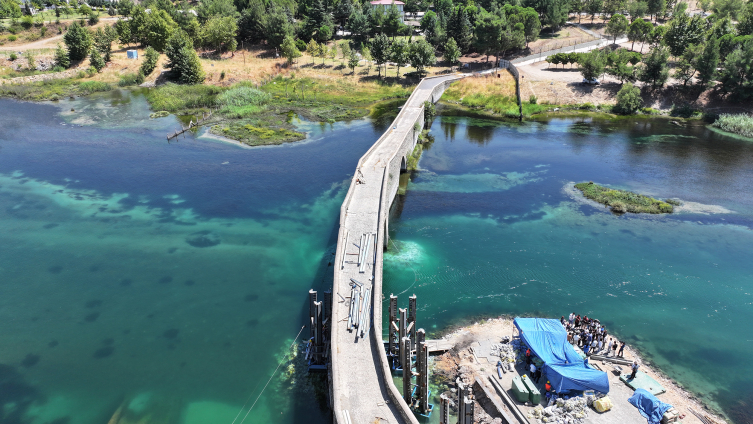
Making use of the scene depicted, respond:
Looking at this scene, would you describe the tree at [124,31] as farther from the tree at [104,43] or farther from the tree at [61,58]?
the tree at [61,58]

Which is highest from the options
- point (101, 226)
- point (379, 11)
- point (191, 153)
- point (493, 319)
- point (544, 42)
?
point (379, 11)

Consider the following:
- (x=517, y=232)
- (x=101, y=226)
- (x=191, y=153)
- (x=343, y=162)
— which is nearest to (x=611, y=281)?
(x=517, y=232)

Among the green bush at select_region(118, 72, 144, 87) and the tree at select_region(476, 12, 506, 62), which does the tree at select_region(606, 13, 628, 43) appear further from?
the green bush at select_region(118, 72, 144, 87)

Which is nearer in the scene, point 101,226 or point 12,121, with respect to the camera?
point 101,226

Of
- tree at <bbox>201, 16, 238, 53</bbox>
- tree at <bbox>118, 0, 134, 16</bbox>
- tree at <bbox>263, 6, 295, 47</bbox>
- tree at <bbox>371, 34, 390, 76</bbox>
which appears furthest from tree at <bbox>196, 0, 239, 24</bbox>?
tree at <bbox>371, 34, 390, 76</bbox>

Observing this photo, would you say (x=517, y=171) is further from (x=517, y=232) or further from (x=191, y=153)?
(x=191, y=153)

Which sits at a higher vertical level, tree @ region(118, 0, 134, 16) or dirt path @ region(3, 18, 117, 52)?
tree @ region(118, 0, 134, 16)

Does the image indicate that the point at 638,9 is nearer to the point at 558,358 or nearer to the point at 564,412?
the point at 558,358
